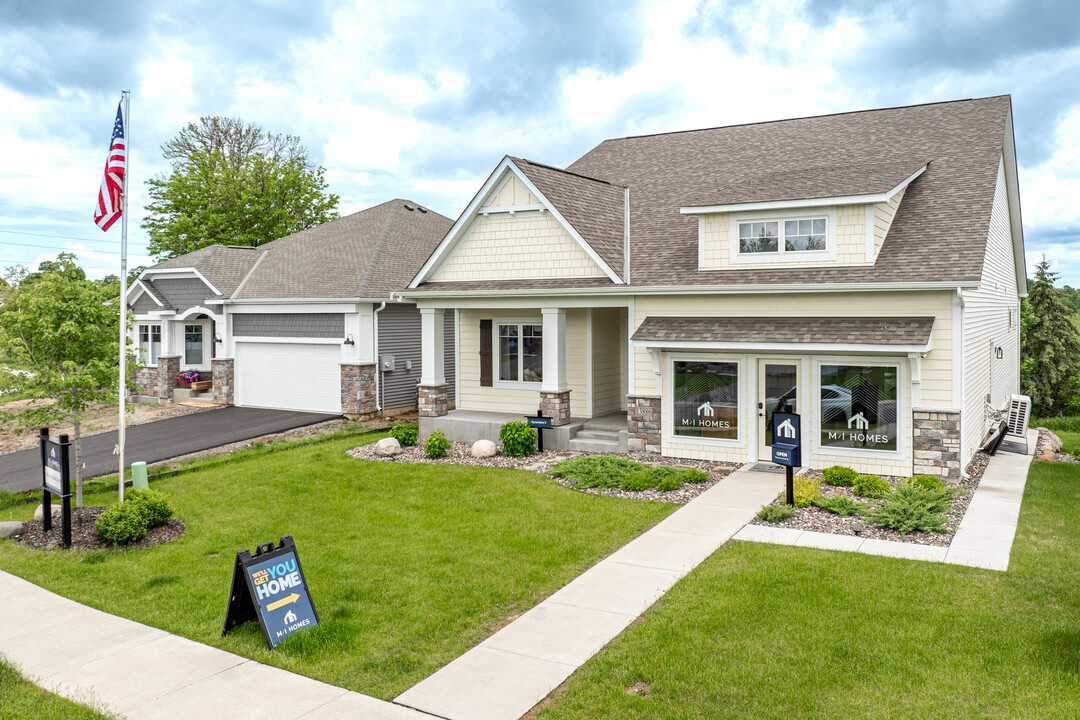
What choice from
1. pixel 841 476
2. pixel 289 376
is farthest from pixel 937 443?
pixel 289 376

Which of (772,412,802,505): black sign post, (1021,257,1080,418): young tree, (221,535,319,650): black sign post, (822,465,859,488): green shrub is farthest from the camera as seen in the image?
(1021,257,1080,418): young tree

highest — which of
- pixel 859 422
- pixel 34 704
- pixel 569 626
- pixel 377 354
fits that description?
pixel 377 354

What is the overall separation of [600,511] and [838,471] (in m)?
4.25

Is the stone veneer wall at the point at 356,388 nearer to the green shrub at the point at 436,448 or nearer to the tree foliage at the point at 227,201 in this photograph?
the green shrub at the point at 436,448

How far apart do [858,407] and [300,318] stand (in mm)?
16008

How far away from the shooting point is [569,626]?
751cm

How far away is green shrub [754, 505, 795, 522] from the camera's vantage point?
10914mm

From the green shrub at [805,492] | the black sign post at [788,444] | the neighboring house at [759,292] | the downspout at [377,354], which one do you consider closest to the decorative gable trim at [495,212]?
the neighboring house at [759,292]

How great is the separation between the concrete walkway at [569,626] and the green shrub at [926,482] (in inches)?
108

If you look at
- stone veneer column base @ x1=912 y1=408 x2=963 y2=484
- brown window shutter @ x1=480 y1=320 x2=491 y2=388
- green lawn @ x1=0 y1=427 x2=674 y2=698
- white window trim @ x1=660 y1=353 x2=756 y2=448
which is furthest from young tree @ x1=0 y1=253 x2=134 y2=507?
stone veneer column base @ x1=912 y1=408 x2=963 y2=484

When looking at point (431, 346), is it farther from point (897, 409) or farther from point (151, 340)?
point (151, 340)

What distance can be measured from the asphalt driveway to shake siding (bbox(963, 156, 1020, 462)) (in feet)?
51.6

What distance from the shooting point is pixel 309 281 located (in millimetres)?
23266

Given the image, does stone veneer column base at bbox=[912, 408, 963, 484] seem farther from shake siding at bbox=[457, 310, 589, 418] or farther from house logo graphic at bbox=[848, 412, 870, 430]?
shake siding at bbox=[457, 310, 589, 418]
